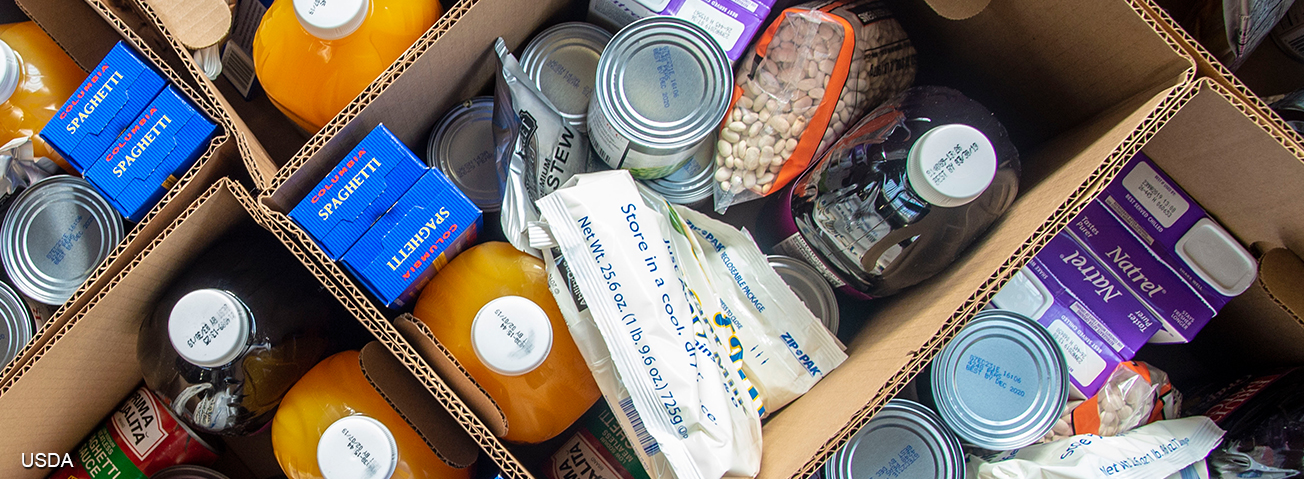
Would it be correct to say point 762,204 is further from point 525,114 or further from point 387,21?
point 387,21

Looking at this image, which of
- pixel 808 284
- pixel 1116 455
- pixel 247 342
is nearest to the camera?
pixel 247 342

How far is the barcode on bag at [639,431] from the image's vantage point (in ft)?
2.99

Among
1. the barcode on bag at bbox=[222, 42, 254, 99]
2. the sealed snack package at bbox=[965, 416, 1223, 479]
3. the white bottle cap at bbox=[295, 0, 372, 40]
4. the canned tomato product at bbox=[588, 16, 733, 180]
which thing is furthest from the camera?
the barcode on bag at bbox=[222, 42, 254, 99]

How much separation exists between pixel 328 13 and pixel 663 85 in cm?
43

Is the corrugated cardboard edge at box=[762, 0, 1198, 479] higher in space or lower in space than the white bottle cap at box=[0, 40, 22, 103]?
higher

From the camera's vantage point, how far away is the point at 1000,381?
1.05 meters

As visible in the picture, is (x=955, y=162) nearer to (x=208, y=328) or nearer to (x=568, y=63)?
(x=568, y=63)

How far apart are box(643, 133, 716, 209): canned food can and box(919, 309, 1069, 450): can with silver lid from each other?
1.57 ft

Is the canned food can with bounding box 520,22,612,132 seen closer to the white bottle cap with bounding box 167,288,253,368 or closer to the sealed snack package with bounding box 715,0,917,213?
the sealed snack package with bounding box 715,0,917,213

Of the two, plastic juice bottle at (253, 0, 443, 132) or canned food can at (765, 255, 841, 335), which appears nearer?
plastic juice bottle at (253, 0, 443, 132)

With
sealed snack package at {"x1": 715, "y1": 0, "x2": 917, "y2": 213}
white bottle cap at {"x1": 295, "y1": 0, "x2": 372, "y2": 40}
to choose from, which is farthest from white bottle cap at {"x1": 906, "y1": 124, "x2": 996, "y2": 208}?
white bottle cap at {"x1": 295, "y1": 0, "x2": 372, "y2": 40}

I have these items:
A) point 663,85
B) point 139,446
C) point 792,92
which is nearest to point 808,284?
point 792,92

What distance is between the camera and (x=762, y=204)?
1243 mm

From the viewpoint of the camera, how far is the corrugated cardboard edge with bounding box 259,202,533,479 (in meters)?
0.83
